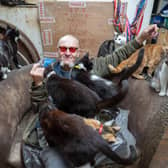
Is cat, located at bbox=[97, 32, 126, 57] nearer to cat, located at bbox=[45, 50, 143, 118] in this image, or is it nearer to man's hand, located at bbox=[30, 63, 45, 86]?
cat, located at bbox=[45, 50, 143, 118]

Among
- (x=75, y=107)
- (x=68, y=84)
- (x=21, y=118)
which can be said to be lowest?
(x=21, y=118)

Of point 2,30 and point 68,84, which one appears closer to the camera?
point 68,84

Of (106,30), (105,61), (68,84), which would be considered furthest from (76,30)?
(68,84)

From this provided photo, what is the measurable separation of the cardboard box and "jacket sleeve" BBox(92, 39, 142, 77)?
0.91m

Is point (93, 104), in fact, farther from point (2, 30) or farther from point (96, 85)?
point (2, 30)

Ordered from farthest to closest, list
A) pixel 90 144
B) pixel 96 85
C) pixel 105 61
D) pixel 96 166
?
pixel 105 61
pixel 96 85
pixel 96 166
pixel 90 144

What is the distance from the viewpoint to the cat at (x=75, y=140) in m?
0.63

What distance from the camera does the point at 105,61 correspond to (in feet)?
4.03

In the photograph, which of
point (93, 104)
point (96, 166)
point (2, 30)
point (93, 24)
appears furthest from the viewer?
point (93, 24)

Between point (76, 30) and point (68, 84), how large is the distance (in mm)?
1369

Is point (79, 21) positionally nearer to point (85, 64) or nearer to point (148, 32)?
point (85, 64)

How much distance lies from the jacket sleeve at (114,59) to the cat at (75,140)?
1.99 ft

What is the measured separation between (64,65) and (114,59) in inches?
15.5

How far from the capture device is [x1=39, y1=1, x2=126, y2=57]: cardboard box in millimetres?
1948
